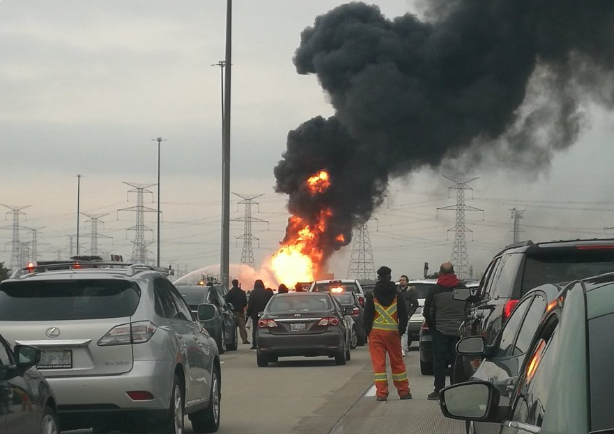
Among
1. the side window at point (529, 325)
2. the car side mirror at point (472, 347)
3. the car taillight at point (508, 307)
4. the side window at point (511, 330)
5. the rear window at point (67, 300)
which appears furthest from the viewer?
the rear window at point (67, 300)

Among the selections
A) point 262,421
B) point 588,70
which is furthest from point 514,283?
point 588,70

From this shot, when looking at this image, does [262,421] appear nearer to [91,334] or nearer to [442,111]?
[91,334]

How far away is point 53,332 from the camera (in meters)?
10.4

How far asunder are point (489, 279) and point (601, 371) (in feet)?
27.6

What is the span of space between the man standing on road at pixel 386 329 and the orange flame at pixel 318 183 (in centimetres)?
4231

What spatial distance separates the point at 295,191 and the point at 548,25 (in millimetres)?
14475

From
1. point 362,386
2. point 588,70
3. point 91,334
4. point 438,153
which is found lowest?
point 362,386

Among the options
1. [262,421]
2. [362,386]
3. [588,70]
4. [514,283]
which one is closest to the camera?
[514,283]

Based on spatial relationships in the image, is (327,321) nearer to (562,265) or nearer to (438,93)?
(562,265)

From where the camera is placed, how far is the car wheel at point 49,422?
8859 millimetres

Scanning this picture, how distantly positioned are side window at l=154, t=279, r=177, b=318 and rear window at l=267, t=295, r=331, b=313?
1264 cm

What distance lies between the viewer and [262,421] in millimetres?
13625

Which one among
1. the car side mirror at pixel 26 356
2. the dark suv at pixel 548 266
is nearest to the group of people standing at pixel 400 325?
the dark suv at pixel 548 266

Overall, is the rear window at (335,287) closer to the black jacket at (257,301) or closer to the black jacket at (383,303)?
the black jacket at (257,301)
